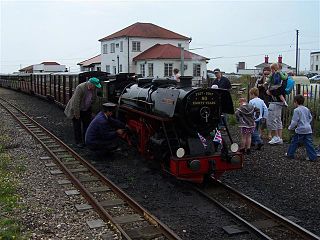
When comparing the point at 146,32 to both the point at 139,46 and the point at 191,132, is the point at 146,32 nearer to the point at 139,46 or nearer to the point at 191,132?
the point at 139,46

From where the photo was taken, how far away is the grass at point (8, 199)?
527 centimetres

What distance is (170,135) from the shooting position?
7793 millimetres

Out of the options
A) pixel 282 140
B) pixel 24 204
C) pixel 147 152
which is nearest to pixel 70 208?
pixel 24 204

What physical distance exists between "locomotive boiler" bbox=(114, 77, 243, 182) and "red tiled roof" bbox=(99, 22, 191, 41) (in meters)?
53.3

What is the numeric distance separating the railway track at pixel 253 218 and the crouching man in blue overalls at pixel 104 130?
3.13m

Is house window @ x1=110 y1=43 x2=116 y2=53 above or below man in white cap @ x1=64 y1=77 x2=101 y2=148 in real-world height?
above

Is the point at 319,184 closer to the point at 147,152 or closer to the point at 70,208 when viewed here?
the point at 147,152

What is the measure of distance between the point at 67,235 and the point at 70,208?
3.49 ft

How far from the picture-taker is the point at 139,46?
60.5 m

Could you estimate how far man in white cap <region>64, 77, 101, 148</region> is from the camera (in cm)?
1095

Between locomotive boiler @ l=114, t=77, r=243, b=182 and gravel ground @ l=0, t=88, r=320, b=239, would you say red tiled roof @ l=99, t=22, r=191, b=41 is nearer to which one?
gravel ground @ l=0, t=88, r=320, b=239

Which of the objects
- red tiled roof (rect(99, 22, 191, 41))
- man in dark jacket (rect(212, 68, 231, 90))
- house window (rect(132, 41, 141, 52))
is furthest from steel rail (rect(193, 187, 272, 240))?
red tiled roof (rect(99, 22, 191, 41))

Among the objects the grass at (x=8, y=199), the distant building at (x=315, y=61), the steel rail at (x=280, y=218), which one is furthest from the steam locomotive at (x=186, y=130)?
the distant building at (x=315, y=61)

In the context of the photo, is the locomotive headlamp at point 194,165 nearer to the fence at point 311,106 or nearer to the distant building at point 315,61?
the fence at point 311,106
